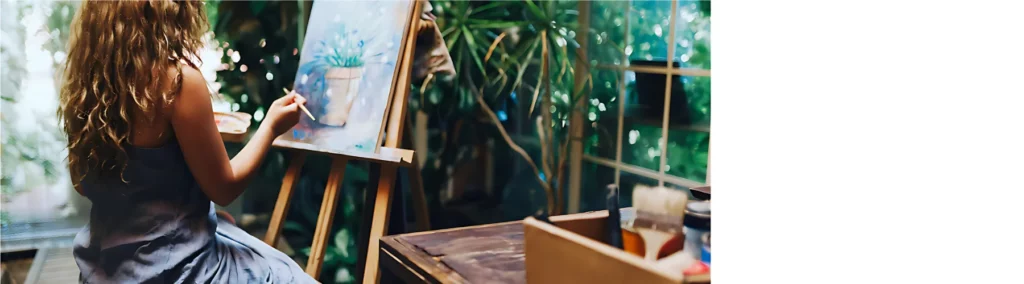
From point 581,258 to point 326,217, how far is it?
2.90ft

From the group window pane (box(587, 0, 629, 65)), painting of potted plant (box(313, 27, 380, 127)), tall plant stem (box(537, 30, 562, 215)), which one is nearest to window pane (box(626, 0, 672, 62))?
window pane (box(587, 0, 629, 65))

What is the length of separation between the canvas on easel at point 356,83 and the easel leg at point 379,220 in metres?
0.08

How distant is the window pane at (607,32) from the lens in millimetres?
1264

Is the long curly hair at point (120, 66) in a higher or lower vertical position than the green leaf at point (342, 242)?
higher

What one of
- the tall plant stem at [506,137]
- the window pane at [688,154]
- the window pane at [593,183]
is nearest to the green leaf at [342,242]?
the tall plant stem at [506,137]

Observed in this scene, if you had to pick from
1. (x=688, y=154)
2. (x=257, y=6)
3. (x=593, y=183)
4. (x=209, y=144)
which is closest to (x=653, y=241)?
(x=688, y=154)

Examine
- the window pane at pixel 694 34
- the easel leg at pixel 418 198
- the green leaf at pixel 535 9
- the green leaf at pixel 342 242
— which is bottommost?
the green leaf at pixel 342 242

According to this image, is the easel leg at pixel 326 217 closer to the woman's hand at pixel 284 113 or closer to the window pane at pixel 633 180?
the woman's hand at pixel 284 113

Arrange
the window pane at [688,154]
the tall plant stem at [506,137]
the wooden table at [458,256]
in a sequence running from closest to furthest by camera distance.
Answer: the window pane at [688,154]
the wooden table at [458,256]
the tall plant stem at [506,137]

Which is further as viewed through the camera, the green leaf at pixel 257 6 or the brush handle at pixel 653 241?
the green leaf at pixel 257 6

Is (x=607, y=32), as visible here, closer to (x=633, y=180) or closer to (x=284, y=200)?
(x=633, y=180)
